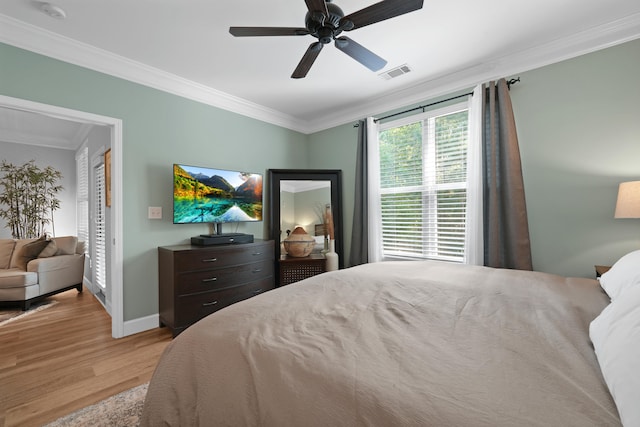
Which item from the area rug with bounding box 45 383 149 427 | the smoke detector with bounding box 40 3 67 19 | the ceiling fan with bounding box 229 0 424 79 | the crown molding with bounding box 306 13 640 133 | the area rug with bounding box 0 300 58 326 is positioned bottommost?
the area rug with bounding box 45 383 149 427

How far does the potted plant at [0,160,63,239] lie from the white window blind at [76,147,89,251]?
506 mm

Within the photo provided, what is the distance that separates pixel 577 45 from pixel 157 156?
398cm

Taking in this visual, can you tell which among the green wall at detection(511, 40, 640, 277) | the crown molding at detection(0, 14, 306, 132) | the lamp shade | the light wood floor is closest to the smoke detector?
the crown molding at detection(0, 14, 306, 132)

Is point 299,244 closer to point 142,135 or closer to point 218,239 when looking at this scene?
point 218,239

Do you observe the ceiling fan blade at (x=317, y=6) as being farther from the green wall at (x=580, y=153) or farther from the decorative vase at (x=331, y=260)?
the decorative vase at (x=331, y=260)

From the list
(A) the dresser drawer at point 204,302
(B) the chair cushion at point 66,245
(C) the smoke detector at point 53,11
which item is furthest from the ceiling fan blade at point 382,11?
(B) the chair cushion at point 66,245

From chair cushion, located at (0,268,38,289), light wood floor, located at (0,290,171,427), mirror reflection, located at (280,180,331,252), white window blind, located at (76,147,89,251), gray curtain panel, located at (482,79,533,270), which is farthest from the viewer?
white window blind, located at (76,147,89,251)

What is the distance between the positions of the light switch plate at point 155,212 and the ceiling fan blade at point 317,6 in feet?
7.81

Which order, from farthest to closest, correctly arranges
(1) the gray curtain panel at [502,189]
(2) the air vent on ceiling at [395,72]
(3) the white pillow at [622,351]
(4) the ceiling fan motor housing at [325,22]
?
(2) the air vent on ceiling at [395,72] → (1) the gray curtain panel at [502,189] → (4) the ceiling fan motor housing at [325,22] → (3) the white pillow at [622,351]

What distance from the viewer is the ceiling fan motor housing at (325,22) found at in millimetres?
1574

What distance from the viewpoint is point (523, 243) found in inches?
97.8

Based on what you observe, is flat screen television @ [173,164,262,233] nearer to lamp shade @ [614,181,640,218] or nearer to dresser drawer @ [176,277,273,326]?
dresser drawer @ [176,277,273,326]

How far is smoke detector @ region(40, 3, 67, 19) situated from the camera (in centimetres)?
190

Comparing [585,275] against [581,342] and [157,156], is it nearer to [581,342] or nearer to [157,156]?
[581,342]
